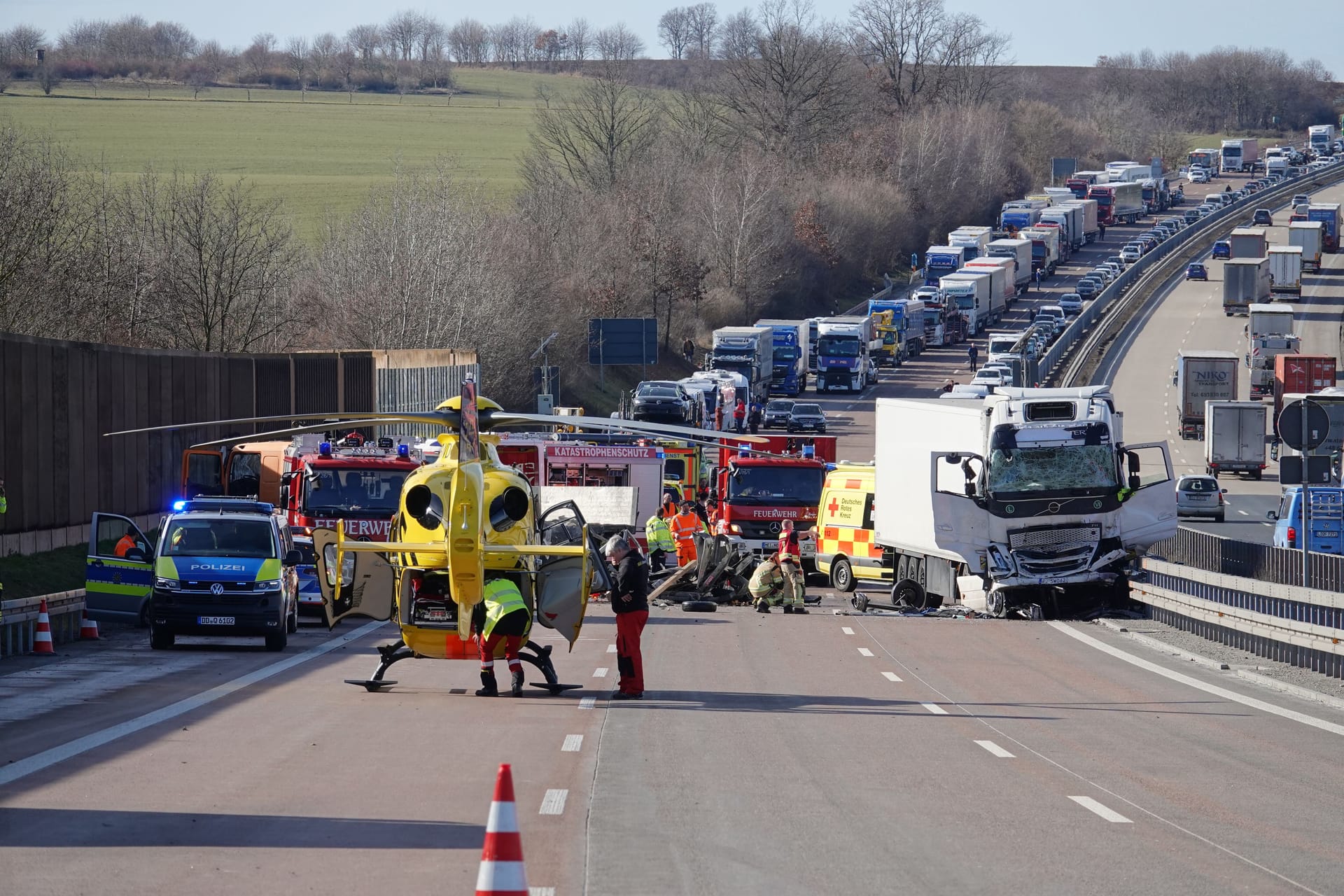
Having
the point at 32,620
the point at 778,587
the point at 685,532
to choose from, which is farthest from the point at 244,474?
the point at 32,620

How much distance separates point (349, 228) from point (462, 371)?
22.1m

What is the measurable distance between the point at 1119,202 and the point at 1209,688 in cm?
14801

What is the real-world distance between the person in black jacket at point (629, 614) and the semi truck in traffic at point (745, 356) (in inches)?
2411

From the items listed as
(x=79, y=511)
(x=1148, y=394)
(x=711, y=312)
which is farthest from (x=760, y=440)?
(x=711, y=312)

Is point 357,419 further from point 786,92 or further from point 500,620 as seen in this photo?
point 786,92

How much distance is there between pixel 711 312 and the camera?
111938mm

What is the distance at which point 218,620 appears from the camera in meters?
21.3

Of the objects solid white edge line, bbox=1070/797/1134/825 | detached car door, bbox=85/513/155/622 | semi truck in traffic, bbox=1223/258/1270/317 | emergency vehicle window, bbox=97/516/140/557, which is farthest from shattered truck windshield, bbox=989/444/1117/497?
semi truck in traffic, bbox=1223/258/1270/317

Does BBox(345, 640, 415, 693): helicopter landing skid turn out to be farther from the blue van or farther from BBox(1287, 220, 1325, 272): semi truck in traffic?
BBox(1287, 220, 1325, 272): semi truck in traffic

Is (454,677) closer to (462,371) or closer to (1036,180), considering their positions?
(462,371)

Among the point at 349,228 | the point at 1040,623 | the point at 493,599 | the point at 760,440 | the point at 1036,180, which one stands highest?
the point at 1036,180

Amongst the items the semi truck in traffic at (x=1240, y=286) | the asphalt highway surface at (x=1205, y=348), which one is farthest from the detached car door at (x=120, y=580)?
the semi truck in traffic at (x=1240, y=286)

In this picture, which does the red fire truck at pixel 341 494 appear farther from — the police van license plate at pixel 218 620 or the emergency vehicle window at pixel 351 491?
the police van license plate at pixel 218 620

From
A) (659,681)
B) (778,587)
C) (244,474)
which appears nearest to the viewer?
(659,681)
